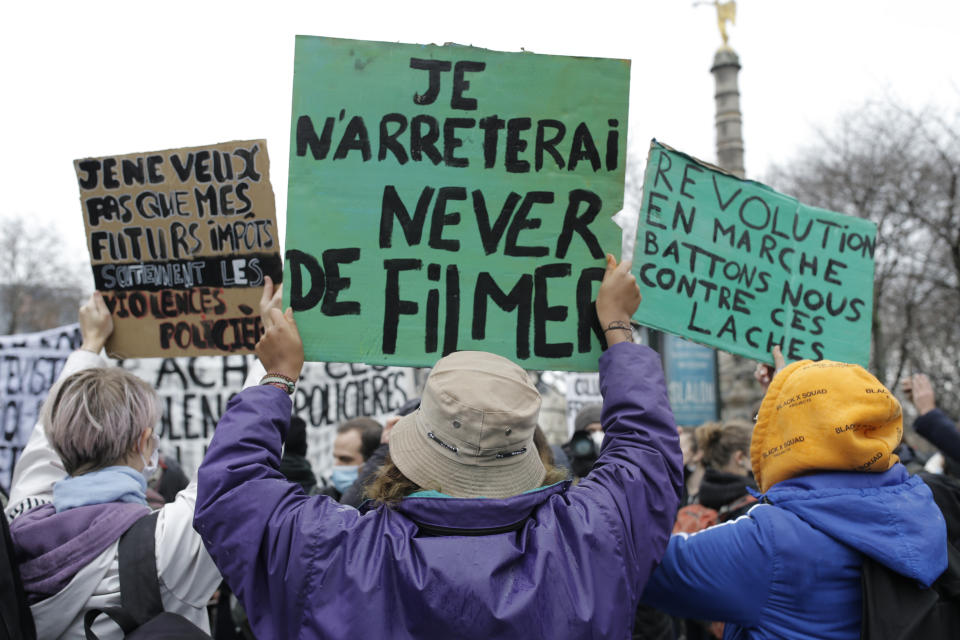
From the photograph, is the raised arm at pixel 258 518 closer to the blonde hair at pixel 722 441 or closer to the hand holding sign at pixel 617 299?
the hand holding sign at pixel 617 299

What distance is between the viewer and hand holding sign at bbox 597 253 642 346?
2.39m

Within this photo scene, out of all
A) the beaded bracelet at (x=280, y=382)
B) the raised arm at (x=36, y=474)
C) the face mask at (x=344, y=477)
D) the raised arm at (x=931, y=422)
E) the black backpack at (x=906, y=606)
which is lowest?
the face mask at (x=344, y=477)

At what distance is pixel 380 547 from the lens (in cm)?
174

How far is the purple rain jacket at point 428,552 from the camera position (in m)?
1.69

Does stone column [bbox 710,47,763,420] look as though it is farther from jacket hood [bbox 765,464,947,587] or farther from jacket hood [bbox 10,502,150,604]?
jacket hood [bbox 10,502,150,604]

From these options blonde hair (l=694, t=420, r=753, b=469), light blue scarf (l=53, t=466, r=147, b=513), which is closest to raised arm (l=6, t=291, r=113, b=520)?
light blue scarf (l=53, t=466, r=147, b=513)

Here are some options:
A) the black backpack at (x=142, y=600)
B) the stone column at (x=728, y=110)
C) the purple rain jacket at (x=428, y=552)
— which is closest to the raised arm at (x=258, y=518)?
the purple rain jacket at (x=428, y=552)

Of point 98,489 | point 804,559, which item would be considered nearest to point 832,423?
point 804,559

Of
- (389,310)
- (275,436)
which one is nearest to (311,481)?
(389,310)

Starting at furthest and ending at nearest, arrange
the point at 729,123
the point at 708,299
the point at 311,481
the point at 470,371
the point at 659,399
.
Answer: the point at 729,123 → the point at 311,481 → the point at 708,299 → the point at 659,399 → the point at 470,371

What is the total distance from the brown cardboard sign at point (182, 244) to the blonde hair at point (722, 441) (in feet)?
9.21

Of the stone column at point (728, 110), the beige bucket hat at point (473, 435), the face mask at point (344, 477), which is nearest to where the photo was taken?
the beige bucket hat at point (473, 435)

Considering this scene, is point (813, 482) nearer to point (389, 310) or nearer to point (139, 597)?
point (389, 310)

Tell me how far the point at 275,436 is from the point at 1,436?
4.03m
